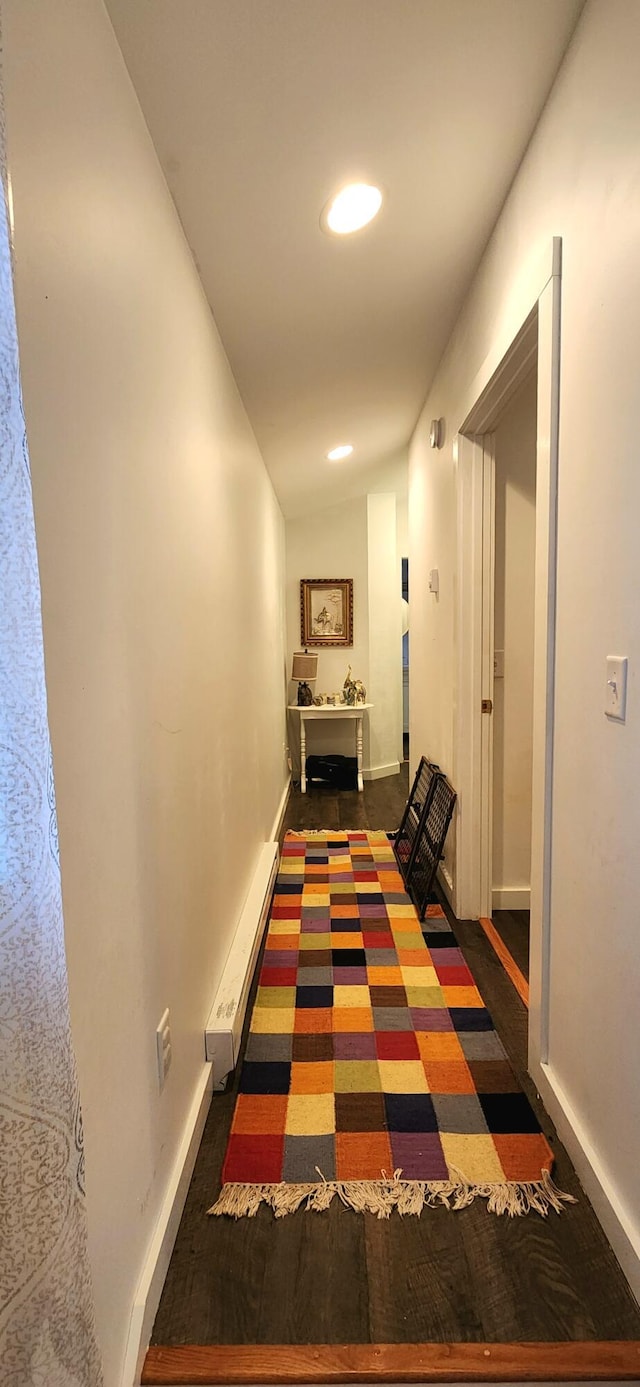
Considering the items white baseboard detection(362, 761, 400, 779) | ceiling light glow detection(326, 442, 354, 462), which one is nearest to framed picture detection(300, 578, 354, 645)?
white baseboard detection(362, 761, 400, 779)

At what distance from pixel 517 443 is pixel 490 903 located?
1917 millimetres

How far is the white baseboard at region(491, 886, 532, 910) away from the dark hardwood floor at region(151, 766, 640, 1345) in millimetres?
1259

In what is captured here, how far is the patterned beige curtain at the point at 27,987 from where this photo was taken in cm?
50

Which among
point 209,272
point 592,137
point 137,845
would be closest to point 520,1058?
point 137,845

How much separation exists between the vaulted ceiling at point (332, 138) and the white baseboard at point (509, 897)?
7.50ft

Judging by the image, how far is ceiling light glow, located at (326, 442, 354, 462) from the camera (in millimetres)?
3453

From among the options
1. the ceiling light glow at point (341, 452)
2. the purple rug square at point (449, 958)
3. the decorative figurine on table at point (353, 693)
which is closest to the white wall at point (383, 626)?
Answer: the decorative figurine on table at point (353, 693)

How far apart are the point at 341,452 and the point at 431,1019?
3.04 m

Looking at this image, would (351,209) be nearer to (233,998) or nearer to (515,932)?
(233,998)

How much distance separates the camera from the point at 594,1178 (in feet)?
3.79

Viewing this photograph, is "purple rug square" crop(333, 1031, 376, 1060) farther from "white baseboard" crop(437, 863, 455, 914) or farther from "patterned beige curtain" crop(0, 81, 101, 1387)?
"patterned beige curtain" crop(0, 81, 101, 1387)

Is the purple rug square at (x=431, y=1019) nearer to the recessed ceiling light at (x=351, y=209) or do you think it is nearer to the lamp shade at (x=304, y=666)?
the recessed ceiling light at (x=351, y=209)

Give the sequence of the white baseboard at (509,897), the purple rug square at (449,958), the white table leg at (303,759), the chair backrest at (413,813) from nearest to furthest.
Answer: the purple rug square at (449,958), the white baseboard at (509,897), the chair backrest at (413,813), the white table leg at (303,759)

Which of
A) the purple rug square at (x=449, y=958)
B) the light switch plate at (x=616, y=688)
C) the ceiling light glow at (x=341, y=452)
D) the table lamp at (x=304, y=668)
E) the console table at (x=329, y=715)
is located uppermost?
the ceiling light glow at (x=341, y=452)
